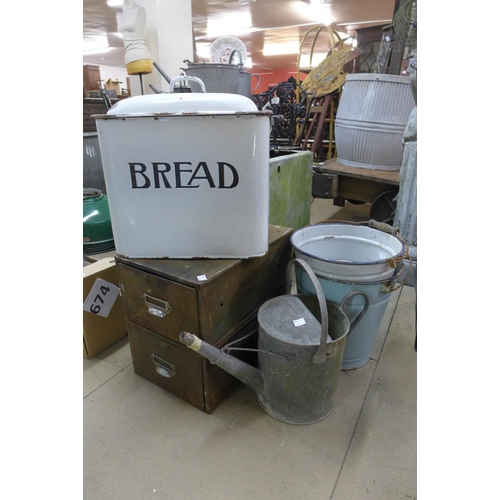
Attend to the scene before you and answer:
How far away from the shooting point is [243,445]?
1165 mm

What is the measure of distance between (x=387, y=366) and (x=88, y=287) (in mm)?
1339

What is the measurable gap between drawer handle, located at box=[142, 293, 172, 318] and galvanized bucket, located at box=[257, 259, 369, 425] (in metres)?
0.32

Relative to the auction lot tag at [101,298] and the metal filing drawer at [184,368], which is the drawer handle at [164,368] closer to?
the metal filing drawer at [184,368]

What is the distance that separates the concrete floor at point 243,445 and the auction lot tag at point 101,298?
251 millimetres

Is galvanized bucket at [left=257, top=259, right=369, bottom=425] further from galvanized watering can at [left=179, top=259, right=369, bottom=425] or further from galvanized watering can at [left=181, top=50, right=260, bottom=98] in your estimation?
galvanized watering can at [left=181, top=50, right=260, bottom=98]

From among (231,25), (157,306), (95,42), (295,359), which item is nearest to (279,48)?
(231,25)

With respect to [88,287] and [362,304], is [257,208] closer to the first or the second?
[362,304]

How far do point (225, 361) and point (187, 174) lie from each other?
611 mm

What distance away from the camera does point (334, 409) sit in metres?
1.31

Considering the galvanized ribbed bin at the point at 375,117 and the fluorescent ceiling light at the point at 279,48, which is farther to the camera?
the fluorescent ceiling light at the point at 279,48

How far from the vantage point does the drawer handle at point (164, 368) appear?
131 cm

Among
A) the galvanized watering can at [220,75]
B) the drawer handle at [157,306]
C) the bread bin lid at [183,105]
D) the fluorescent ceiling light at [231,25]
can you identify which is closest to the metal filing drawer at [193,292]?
the drawer handle at [157,306]

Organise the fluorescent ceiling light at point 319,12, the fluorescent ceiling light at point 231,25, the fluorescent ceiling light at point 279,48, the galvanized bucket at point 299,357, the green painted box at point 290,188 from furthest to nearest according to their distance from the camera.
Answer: the fluorescent ceiling light at point 279,48
the fluorescent ceiling light at point 231,25
the fluorescent ceiling light at point 319,12
the green painted box at point 290,188
the galvanized bucket at point 299,357

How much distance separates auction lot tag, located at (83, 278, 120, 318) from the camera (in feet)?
4.96
